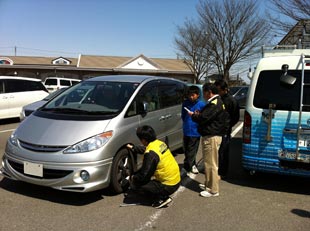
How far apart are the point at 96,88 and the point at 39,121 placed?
3.99 ft

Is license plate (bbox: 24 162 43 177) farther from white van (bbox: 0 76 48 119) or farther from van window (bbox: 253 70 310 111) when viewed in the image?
white van (bbox: 0 76 48 119)

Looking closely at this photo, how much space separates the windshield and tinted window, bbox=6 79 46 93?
7.77 m

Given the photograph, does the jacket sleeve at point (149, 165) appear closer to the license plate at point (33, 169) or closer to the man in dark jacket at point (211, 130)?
the man in dark jacket at point (211, 130)

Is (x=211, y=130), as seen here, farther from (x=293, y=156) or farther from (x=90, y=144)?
(x=90, y=144)

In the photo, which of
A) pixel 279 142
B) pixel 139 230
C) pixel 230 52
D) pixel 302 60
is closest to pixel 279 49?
pixel 302 60

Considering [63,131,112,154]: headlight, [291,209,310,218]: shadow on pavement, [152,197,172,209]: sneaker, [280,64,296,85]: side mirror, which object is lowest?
[291,209,310,218]: shadow on pavement

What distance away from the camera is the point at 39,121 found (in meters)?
5.05

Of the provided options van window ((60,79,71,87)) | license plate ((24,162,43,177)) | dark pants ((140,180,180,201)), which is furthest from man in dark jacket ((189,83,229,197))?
van window ((60,79,71,87))

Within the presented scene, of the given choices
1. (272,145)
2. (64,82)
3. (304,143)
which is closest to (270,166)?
(272,145)

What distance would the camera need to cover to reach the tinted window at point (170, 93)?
21.6ft

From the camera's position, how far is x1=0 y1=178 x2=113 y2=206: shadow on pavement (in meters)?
4.74

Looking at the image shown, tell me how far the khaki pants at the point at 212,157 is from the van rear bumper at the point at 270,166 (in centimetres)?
70

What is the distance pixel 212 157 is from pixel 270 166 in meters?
0.95

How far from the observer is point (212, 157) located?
5.05m
